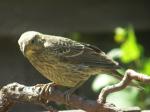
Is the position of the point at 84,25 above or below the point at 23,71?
above

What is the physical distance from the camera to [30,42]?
4184mm

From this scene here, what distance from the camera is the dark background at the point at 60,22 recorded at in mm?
6848

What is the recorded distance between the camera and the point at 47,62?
444 cm

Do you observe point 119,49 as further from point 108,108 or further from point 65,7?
point 108,108

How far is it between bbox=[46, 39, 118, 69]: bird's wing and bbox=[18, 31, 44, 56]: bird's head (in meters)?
0.16

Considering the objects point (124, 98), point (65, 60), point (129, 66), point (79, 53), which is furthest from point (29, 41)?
point (129, 66)

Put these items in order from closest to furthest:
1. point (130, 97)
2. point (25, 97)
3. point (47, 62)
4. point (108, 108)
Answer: point (108, 108), point (25, 97), point (47, 62), point (130, 97)

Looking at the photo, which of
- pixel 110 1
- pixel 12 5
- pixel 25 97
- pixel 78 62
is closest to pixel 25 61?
pixel 12 5

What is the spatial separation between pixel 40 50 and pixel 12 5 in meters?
2.50

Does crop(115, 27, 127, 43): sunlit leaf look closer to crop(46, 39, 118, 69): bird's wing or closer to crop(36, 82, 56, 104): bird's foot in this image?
crop(46, 39, 118, 69): bird's wing

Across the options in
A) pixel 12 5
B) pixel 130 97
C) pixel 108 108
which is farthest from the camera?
pixel 12 5

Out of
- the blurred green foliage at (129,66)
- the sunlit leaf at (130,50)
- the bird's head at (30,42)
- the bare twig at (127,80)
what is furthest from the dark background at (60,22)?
the bare twig at (127,80)

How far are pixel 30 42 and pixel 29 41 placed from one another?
0.09ft

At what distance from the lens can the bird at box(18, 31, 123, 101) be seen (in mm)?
4328
